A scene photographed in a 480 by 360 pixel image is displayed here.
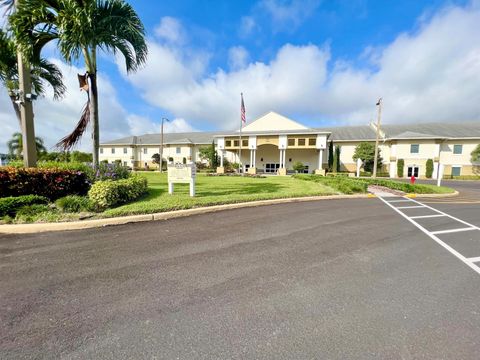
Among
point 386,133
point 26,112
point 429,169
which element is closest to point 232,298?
point 26,112

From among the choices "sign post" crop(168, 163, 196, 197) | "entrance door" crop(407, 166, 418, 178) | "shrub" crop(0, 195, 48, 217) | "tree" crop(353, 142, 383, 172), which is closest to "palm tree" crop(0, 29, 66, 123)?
"shrub" crop(0, 195, 48, 217)

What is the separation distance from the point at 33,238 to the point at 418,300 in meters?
6.58

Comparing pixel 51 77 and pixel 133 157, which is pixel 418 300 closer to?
pixel 51 77

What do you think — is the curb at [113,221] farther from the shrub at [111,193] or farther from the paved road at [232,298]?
the shrub at [111,193]

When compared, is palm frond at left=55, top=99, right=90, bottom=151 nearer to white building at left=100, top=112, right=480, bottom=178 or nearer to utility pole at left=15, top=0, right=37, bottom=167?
utility pole at left=15, top=0, right=37, bottom=167

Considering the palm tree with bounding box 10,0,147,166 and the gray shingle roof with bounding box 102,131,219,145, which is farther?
the gray shingle roof with bounding box 102,131,219,145

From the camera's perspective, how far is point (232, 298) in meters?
2.57

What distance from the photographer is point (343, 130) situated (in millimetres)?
39906

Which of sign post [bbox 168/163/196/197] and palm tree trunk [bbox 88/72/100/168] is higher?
palm tree trunk [bbox 88/72/100/168]

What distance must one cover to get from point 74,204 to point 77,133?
3.04 m

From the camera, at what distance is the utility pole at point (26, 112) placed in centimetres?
710

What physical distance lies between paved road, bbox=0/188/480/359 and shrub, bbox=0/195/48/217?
54.0 inches

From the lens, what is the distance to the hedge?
590 cm

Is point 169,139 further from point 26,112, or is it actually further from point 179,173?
point 179,173
